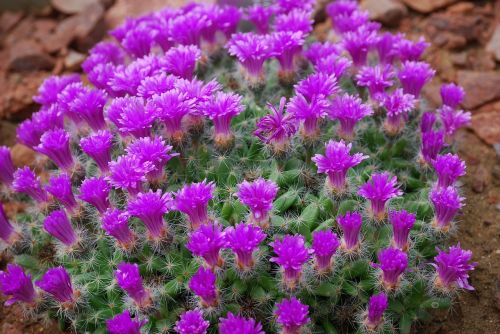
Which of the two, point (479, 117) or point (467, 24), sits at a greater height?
point (467, 24)

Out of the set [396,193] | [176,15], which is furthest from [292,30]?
[396,193]

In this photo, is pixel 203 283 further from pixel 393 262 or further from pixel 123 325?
pixel 393 262

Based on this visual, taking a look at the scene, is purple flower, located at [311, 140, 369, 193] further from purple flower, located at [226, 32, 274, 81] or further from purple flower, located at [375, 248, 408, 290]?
purple flower, located at [226, 32, 274, 81]

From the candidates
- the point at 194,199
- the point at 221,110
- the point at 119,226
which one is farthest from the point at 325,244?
the point at 119,226

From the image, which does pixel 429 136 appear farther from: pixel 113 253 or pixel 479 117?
pixel 113 253

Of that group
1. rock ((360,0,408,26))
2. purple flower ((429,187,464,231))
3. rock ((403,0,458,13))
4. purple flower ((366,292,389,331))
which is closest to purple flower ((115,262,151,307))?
purple flower ((366,292,389,331))

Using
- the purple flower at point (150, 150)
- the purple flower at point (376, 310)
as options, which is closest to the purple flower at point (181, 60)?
the purple flower at point (150, 150)
